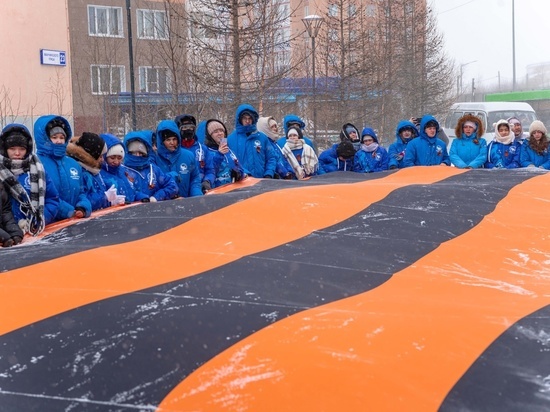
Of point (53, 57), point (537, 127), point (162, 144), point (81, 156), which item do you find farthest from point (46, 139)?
point (53, 57)

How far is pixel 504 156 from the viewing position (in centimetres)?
888

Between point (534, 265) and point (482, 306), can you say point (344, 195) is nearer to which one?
point (534, 265)

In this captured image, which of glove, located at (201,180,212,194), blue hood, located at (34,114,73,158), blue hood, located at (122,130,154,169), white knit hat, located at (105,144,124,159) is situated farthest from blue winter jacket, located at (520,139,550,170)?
blue hood, located at (34,114,73,158)

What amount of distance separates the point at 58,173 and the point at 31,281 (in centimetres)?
213

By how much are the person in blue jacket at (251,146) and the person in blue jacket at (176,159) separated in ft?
4.19

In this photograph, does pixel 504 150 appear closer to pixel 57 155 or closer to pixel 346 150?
pixel 346 150

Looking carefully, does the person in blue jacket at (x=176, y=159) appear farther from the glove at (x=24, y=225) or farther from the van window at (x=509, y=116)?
the van window at (x=509, y=116)

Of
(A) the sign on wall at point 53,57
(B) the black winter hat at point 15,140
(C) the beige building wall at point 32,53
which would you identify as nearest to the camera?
(B) the black winter hat at point 15,140

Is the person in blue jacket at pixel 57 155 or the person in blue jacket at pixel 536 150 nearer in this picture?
the person in blue jacket at pixel 57 155

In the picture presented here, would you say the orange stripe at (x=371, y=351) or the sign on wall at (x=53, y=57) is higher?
the sign on wall at (x=53, y=57)

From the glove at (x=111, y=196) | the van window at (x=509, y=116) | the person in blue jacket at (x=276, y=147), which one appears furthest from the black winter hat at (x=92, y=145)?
the van window at (x=509, y=116)

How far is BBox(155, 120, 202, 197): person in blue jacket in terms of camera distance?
679cm

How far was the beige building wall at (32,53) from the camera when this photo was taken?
1512cm

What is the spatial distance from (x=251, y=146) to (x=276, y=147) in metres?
0.31
